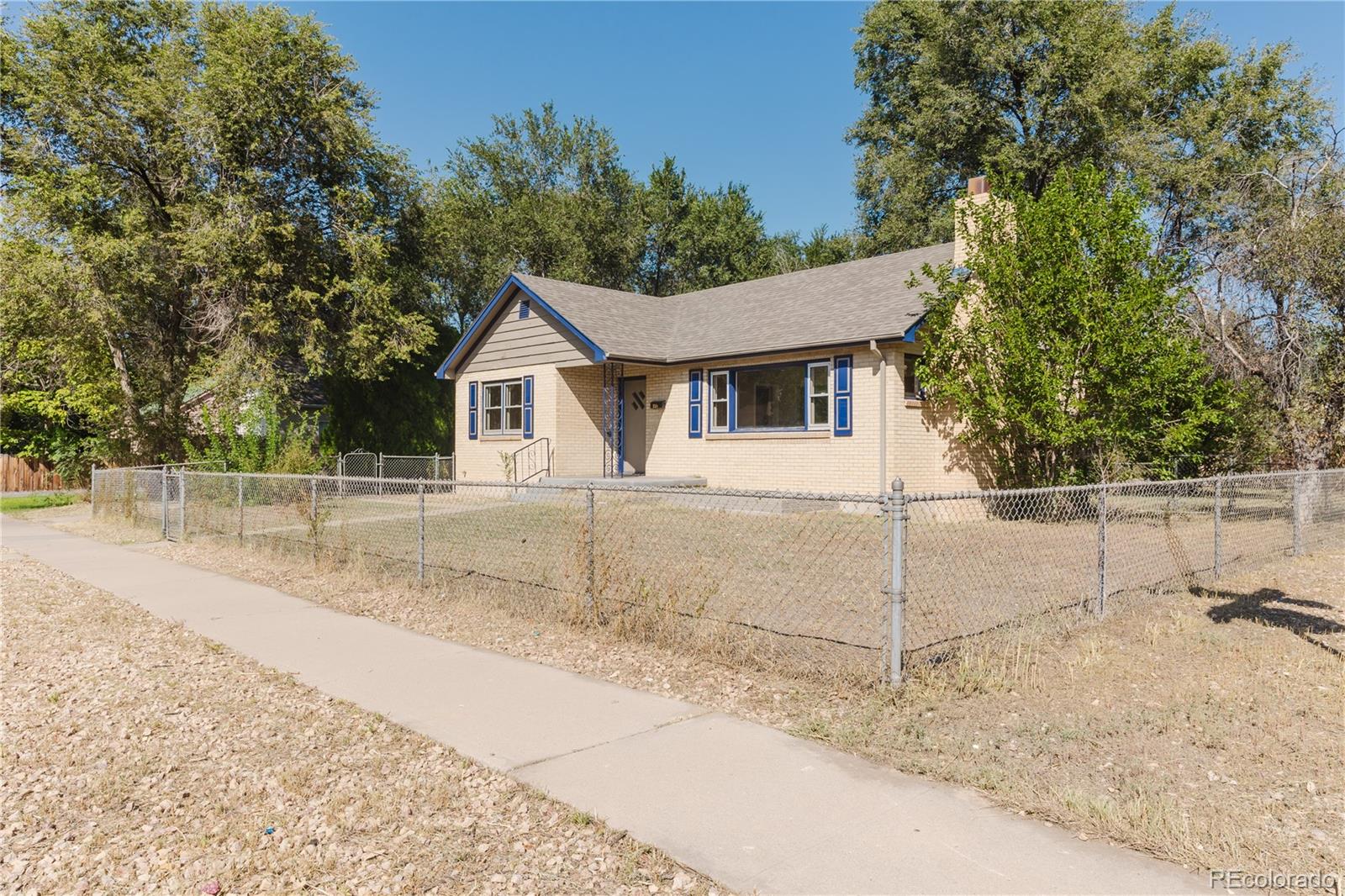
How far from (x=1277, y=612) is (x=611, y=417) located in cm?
1482

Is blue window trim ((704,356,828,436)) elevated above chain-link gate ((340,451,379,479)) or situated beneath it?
elevated above

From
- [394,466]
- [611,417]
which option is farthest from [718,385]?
[394,466]

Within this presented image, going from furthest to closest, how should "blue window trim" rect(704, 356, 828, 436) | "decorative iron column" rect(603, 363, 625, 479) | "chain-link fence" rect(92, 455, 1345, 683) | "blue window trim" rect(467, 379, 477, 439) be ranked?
"blue window trim" rect(467, 379, 477, 439) < "decorative iron column" rect(603, 363, 625, 479) < "blue window trim" rect(704, 356, 828, 436) < "chain-link fence" rect(92, 455, 1345, 683)

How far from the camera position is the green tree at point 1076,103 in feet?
88.3

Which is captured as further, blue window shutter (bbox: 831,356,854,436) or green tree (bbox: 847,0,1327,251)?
green tree (bbox: 847,0,1327,251)

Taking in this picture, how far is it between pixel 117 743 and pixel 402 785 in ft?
6.66

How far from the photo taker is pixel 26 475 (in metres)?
30.0

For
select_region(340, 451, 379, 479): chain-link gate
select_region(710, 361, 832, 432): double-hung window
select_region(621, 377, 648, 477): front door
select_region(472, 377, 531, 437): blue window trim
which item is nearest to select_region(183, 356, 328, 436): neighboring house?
select_region(340, 451, 379, 479): chain-link gate

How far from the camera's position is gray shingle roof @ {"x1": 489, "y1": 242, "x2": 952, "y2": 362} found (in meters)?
16.3

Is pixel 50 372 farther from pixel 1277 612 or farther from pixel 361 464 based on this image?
pixel 1277 612

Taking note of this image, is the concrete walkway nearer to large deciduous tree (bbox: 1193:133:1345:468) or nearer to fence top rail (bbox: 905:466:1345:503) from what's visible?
fence top rail (bbox: 905:466:1345:503)

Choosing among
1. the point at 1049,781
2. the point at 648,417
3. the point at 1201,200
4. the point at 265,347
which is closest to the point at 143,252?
the point at 265,347

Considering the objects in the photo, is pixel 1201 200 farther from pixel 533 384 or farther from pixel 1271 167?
pixel 533 384

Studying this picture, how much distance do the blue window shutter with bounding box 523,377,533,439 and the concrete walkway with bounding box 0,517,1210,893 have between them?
1360cm
